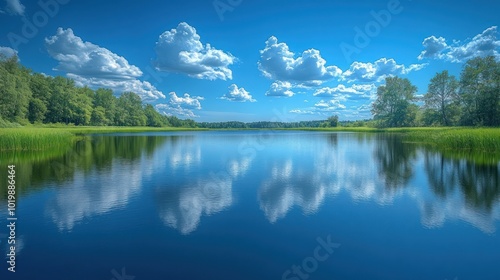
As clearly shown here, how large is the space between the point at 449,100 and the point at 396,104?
15.4m

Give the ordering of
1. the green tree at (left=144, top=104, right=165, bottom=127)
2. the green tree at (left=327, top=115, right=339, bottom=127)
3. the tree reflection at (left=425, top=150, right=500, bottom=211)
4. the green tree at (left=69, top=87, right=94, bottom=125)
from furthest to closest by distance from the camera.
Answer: the green tree at (left=327, top=115, right=339, bottom=127), the green tree at (left=144, top=104, right=165, bottom=127), the green tree at (left=69, top=87, right=94, bottom=125), the tree reflection at (left=425, top=150, right=500, bottom=211)

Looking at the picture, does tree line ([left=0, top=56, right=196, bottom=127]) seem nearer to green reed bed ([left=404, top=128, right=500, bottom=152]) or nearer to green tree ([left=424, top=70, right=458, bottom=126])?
green reed bed ([left=404, top=128, right=500, bottom=152])

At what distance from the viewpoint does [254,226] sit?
31.6 ft

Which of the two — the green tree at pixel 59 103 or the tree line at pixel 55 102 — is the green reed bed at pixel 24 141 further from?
the green tree at pixel 59 103

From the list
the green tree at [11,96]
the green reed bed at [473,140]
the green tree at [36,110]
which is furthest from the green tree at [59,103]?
the green reed bed at [473,140]

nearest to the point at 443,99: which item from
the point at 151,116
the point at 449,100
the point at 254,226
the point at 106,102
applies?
the point at 449,100

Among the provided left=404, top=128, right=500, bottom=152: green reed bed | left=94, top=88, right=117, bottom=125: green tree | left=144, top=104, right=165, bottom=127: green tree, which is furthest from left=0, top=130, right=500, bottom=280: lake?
left=144, top=104, right=165, bottom=127: green tree

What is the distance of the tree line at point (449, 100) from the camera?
50062 mm

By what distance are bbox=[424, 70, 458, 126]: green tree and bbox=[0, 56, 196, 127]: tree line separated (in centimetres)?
9381

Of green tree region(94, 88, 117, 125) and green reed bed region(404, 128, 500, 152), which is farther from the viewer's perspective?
green tree region(94, 88, 117, 125)

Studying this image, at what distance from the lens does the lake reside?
692cm

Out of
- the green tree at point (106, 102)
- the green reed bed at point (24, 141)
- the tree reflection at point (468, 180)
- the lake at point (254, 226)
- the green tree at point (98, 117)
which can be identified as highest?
the green tree at point (106, 102)

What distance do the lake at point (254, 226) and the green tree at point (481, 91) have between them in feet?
135

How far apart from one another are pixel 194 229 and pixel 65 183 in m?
10.5
